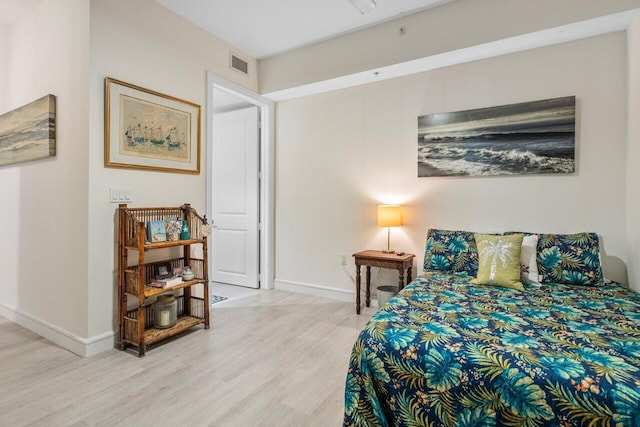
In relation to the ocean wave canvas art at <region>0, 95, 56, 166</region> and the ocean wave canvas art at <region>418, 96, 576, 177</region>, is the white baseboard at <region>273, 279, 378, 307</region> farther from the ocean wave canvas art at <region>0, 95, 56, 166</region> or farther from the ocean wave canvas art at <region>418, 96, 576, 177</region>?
the ocean wave canvas art at <region>0, 95, 56, 166</region>

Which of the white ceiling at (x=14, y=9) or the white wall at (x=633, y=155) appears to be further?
the white ceiling at (x=14, y=9)

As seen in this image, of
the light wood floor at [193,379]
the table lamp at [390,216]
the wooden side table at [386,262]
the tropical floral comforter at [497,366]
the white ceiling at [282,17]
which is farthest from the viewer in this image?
the table lamp at [390,216]

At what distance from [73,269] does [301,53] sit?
304 cm

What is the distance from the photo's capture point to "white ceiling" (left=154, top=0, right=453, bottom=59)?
288cm

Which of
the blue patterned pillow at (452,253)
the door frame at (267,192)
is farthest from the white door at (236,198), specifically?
the blue patterned pillow at (452,253)

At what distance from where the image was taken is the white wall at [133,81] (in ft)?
8.00

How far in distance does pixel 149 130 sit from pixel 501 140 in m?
3.10

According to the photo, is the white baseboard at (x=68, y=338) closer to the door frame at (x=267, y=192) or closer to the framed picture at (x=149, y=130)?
the framed picture at (x=149, y=130)

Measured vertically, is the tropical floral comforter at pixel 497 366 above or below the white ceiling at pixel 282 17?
below

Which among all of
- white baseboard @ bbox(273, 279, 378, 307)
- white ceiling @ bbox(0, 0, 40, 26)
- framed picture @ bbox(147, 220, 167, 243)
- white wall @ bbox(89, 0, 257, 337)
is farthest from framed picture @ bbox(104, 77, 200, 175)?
white baseboard @ bbox(273, 279, 378, 307)

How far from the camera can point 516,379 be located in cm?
123

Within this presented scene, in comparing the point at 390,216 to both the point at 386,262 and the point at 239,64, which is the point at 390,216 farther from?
the point at 239,64

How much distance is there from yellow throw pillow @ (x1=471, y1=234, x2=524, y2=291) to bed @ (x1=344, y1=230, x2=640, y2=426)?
28cm

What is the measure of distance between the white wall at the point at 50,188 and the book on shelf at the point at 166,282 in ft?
1.56
